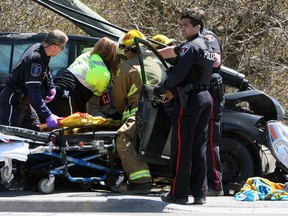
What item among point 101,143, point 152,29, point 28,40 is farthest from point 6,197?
point 152,29

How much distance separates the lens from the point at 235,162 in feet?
28.3

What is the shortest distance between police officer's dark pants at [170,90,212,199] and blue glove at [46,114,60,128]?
1402 millimetres

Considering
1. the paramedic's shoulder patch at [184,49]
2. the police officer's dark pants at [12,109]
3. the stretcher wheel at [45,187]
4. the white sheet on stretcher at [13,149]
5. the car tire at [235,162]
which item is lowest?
the stretcher wheel at [45,187]

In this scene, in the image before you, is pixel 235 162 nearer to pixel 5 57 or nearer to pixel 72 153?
pixel 72 153

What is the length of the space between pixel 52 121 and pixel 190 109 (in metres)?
1.64

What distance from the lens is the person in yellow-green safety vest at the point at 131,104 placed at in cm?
808

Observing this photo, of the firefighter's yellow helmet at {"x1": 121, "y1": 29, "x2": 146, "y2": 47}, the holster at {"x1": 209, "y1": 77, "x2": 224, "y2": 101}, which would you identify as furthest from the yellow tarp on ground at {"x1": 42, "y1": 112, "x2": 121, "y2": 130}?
the holster at {"x1": 209, "y1": 77, "x2": 224, "y2": 101}

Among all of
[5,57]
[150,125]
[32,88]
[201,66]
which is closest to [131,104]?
[150,125]

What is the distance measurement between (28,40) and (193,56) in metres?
2.79

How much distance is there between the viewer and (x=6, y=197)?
7.73 metres

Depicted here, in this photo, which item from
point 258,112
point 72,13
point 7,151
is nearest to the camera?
point 7,151

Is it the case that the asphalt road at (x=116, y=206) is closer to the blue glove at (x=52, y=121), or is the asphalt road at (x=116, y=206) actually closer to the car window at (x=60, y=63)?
the blue glove at (x=52, y=121)

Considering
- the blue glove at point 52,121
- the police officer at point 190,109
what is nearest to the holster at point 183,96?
the police officer at point 190,109

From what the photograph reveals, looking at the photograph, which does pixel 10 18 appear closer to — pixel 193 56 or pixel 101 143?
pixel 101 143
